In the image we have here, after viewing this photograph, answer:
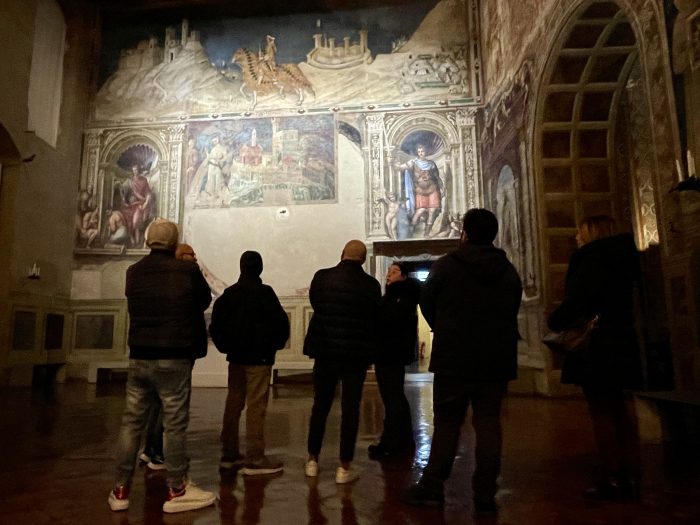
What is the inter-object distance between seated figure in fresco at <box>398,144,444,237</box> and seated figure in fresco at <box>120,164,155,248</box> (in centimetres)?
656

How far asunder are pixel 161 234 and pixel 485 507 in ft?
7.88

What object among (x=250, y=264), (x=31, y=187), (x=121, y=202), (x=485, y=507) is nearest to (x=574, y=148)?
(x=250, y=264)

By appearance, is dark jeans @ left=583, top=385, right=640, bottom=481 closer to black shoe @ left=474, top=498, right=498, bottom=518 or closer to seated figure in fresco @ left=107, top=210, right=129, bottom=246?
black shoe @ left=474, top=498, right=498, bottom=518

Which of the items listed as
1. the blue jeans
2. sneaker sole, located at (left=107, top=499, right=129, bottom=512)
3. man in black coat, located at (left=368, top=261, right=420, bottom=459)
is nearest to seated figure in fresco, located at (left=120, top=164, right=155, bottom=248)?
man in black coat, located at (left=368, top=261, right=420, bottom=459)

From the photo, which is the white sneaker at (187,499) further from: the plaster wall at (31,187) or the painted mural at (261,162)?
the painted mural at (261,162)

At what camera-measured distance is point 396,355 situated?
450cm

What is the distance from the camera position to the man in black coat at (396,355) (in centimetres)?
448

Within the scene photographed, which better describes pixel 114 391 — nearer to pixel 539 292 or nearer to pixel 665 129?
pixel 539 292

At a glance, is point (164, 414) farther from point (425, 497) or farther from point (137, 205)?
point (137, 205)

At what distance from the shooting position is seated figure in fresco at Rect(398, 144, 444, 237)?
41.8ft

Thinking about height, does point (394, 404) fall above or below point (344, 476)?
above

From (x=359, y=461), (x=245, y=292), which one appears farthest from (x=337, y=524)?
(x=245, y=292)

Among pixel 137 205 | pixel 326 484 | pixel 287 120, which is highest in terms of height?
pixel 287 120

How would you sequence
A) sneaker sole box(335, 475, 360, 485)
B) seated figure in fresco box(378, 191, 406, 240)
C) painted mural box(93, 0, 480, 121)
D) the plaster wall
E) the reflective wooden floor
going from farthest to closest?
painted mural box(93, 0, 480, 121) < seated figure in fresco box(378, 191, 406, 240) < the plaster wall < sneaker sole box(335, 475, 360, 485) < the reflective wooden floor
